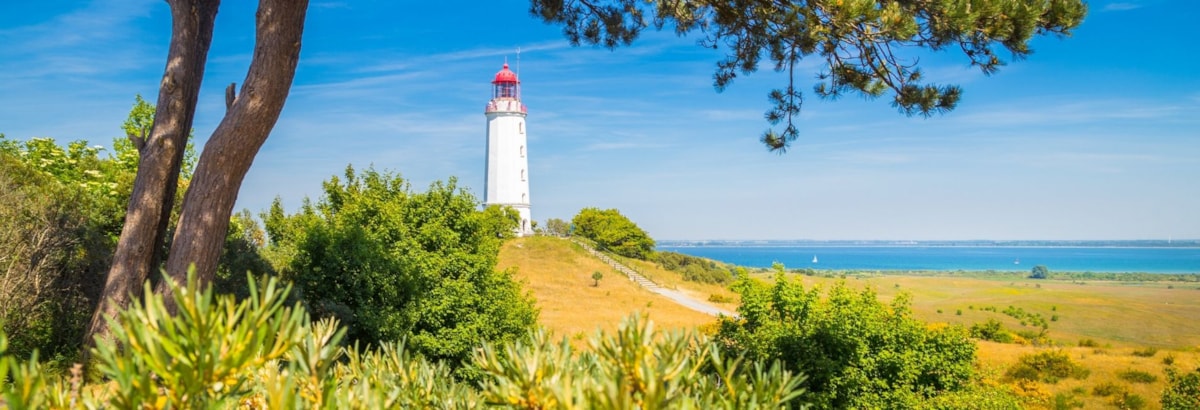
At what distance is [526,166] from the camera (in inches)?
1984

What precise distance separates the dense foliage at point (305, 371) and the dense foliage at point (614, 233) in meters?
52.9

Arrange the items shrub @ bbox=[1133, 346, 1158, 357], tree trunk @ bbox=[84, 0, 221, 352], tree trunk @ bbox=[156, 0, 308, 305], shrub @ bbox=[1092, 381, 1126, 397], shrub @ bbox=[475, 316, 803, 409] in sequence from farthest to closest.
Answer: shrub @ bbox=[1133, 346, 1158, 357] < shrub @ bbox=[1092, 381, 1126, 397] < tree trunk @ bbox=[84, 0, 221, 352] < tree trunk @ bbox=[156, 0, 308, 305] < shrub @ bbox=[475, 316, 803, 409]

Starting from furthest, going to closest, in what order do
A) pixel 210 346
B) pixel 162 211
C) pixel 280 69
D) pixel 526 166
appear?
pixel 526 166 < pixel 162 211 < pixel 280 69 < pixel 210 346

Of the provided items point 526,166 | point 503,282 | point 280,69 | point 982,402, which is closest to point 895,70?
point 280,69

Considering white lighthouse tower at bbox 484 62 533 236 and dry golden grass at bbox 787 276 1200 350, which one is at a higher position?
white lighthouse tower at bbox 484 62 533 236

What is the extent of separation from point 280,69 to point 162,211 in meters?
2.24

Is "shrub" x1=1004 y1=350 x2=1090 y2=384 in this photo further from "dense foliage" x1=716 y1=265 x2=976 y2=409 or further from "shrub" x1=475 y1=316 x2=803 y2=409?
"shrub" x1=475 y1=316 x2=803 y2=409

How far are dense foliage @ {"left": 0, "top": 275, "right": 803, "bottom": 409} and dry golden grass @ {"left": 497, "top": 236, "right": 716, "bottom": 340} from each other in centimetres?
2138

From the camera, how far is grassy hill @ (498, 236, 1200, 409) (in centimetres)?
2212

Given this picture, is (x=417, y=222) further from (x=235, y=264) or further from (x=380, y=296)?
(x=235, y=264)

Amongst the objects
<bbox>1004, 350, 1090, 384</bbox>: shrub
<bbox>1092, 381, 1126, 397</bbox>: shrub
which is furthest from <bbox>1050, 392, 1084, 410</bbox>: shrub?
<bbox>1004, 350, 1090, 384</bbox>: shrub

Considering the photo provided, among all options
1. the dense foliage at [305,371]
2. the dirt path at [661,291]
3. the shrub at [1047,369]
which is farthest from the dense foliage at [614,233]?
the dense foliage at [305,371]

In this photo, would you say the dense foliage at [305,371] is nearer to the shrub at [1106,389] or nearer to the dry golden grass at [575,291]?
the dry golden grass at [575,291]

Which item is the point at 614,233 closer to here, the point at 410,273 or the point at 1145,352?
the point at 1145,352
